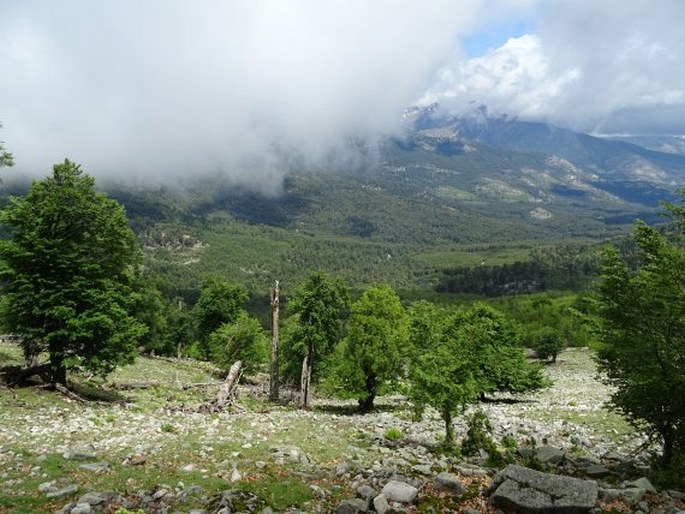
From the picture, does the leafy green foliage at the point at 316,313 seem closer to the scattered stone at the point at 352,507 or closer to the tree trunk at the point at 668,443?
the tree trunk at the point at 668,443

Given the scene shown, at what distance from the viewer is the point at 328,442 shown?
23.4 m

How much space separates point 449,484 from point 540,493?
9.78 ft

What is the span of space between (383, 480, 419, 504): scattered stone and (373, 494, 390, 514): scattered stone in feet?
1.32

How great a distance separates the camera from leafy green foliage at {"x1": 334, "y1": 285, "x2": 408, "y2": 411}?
Result: 117ft

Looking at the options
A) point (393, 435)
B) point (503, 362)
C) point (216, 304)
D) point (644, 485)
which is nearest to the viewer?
point (644, 485)

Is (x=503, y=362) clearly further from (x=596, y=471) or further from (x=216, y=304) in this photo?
(x=216, y=304)

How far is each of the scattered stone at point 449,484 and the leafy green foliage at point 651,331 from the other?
769cm

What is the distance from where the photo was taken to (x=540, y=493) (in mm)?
14273

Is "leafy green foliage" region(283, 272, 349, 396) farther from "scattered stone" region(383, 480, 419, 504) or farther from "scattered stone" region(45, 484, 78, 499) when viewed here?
"scattered stone" region(45, 484, 78, 499)

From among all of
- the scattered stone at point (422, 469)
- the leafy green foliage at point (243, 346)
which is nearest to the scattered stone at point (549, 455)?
the scattered stone at point (422, 469)

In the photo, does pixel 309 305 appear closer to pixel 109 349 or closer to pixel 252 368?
pixel 109 349

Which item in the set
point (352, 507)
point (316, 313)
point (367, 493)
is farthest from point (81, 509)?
point (316, 313)

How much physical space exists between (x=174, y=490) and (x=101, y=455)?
4642 mm

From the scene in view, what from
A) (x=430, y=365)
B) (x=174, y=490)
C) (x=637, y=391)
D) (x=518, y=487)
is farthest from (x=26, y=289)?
(x=637, y=391)
